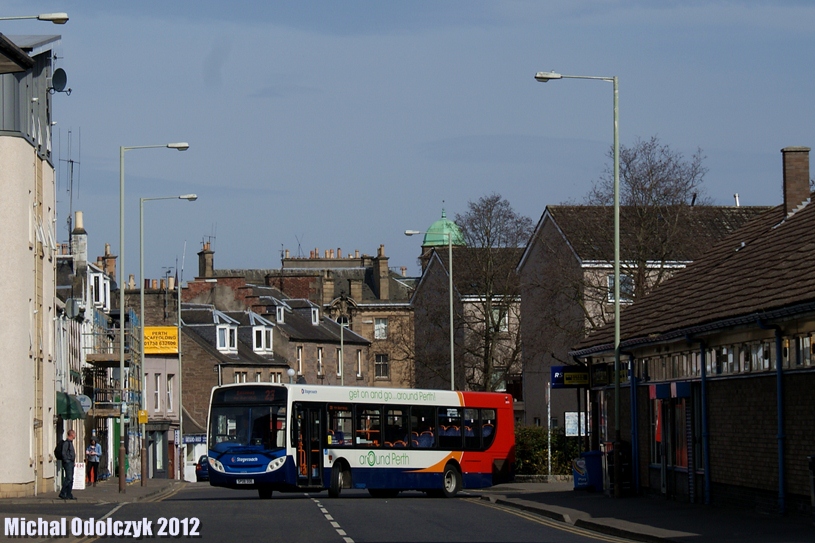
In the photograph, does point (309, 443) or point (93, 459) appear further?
point (93, 459)

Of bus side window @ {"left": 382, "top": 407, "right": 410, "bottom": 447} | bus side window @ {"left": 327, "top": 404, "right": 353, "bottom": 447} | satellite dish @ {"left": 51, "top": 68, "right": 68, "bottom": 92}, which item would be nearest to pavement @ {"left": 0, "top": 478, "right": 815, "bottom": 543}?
bus side window @ {"left": 382, "top": 407, "right": 410, "bottom": 447}

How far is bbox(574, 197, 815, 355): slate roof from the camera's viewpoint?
70.0ft

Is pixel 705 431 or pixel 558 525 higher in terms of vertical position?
pixel 705 431

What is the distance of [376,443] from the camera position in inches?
1314

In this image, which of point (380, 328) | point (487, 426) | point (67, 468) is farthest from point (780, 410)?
point (380, 328)

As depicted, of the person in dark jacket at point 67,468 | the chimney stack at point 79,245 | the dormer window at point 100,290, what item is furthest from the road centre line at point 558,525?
the dormer window at point 100,290

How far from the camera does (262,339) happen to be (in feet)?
287

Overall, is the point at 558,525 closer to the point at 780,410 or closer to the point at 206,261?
the point at 780,410

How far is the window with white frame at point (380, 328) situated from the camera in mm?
110438

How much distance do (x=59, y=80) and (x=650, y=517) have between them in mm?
27008

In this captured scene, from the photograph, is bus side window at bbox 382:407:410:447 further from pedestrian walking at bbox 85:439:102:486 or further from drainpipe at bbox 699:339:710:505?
pedestrian walking at bbox 85:439:102:486

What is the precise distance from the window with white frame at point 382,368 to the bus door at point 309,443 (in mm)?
74815

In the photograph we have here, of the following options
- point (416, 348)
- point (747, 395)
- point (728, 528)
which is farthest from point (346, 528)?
point (416, 348)

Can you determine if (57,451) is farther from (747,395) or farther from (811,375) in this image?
(811,375)
